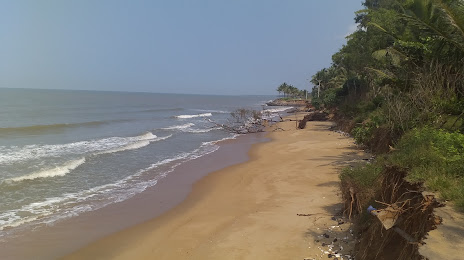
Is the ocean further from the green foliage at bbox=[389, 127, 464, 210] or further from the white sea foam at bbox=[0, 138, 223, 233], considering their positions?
the green foliage at bbox=[389, 127, 464, 210]

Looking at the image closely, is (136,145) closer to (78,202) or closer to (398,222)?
(78,202)

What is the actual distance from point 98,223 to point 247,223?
4185mm

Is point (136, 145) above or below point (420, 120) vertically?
below

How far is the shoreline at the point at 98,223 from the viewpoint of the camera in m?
7.68

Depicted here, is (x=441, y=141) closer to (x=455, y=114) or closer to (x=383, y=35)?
(x=455, y=114)

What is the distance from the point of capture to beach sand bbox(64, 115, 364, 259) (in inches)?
279

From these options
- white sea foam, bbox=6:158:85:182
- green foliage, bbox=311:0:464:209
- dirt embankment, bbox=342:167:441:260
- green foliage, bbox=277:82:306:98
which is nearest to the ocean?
white sea foam, bbox=6:158:85:182

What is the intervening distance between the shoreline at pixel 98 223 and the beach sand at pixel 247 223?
35 centimetres

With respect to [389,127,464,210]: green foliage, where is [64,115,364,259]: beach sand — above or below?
below

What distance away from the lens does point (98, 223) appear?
923 cm

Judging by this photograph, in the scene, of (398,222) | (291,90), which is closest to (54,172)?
(398,222)

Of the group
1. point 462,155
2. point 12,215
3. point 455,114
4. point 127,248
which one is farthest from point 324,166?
point 12,215

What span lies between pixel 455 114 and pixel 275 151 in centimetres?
1060

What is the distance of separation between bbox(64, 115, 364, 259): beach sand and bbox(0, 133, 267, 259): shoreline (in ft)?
1.15
